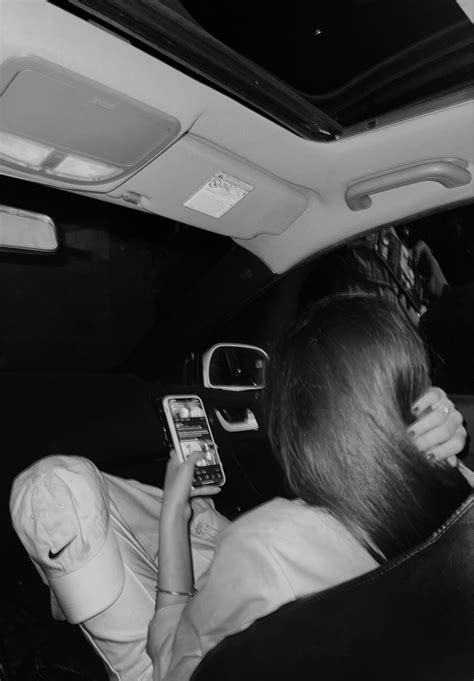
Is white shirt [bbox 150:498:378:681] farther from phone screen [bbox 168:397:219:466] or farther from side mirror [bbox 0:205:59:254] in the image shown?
side mirror [bbox 0:205:59:254]

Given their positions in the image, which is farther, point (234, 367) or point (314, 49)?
point (234, 367)

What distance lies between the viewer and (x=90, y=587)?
4.90ft

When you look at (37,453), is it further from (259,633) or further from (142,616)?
(259,633)

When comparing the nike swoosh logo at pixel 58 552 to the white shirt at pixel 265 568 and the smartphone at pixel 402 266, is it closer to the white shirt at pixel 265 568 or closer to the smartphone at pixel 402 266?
the white shirt at pixel 265 568

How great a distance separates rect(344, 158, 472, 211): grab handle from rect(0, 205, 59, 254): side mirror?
1011 mm

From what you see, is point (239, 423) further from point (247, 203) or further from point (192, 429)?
point (247, 203)

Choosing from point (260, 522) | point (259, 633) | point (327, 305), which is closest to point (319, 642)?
point (259, 633)

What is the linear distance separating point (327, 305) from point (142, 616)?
41.3 inches

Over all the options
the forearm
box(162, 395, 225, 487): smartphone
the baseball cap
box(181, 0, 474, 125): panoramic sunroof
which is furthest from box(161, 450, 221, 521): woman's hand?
box(181, 0, 474, 125): panoramic sunroof

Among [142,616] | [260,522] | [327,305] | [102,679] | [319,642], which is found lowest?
[102,679]

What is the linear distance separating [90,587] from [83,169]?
112 centimetres

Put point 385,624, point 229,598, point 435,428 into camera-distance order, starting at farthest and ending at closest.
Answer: point 435,428 < point 229,598 < point 385,624

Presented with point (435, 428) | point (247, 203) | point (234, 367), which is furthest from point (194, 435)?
point (435, 428)

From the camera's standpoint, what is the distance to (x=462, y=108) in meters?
1.41
